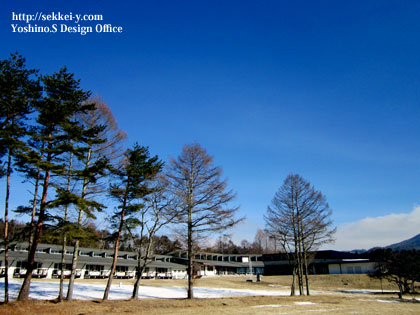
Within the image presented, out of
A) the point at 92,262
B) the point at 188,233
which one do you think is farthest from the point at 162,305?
the point at 92,262

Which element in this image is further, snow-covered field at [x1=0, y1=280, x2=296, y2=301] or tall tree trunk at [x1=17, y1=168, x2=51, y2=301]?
snow-covered field at [x1=0, y1=280, x2=296, y2=301]

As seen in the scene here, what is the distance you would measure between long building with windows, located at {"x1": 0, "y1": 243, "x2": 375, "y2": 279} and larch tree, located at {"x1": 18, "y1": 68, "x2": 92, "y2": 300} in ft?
60.1

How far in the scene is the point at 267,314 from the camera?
13117mm

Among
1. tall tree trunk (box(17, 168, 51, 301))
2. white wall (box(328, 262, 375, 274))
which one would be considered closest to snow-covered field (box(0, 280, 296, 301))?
tall tree trunk (box(17, 168, 51, 301))

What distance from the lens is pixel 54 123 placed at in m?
16.3

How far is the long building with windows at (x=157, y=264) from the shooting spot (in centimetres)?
4162

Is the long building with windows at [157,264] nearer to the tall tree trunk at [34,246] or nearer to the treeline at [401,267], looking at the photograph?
the treeline at [401,267]

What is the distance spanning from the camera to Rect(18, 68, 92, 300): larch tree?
48.7ft

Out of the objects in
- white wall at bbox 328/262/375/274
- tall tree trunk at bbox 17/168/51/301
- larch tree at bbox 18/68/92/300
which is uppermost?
larch tree at bbox 18/68/92/300

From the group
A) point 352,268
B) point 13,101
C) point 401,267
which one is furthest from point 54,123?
point 352,268

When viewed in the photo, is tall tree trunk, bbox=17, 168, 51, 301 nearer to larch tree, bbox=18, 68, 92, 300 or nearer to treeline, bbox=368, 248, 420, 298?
larch tree, bbox=18, 68, 92, 300

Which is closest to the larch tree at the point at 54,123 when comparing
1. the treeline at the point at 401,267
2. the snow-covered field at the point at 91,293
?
the snow-covered field at the point at 91,293

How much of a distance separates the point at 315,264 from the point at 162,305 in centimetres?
5371

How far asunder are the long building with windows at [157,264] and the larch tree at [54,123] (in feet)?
60.1
